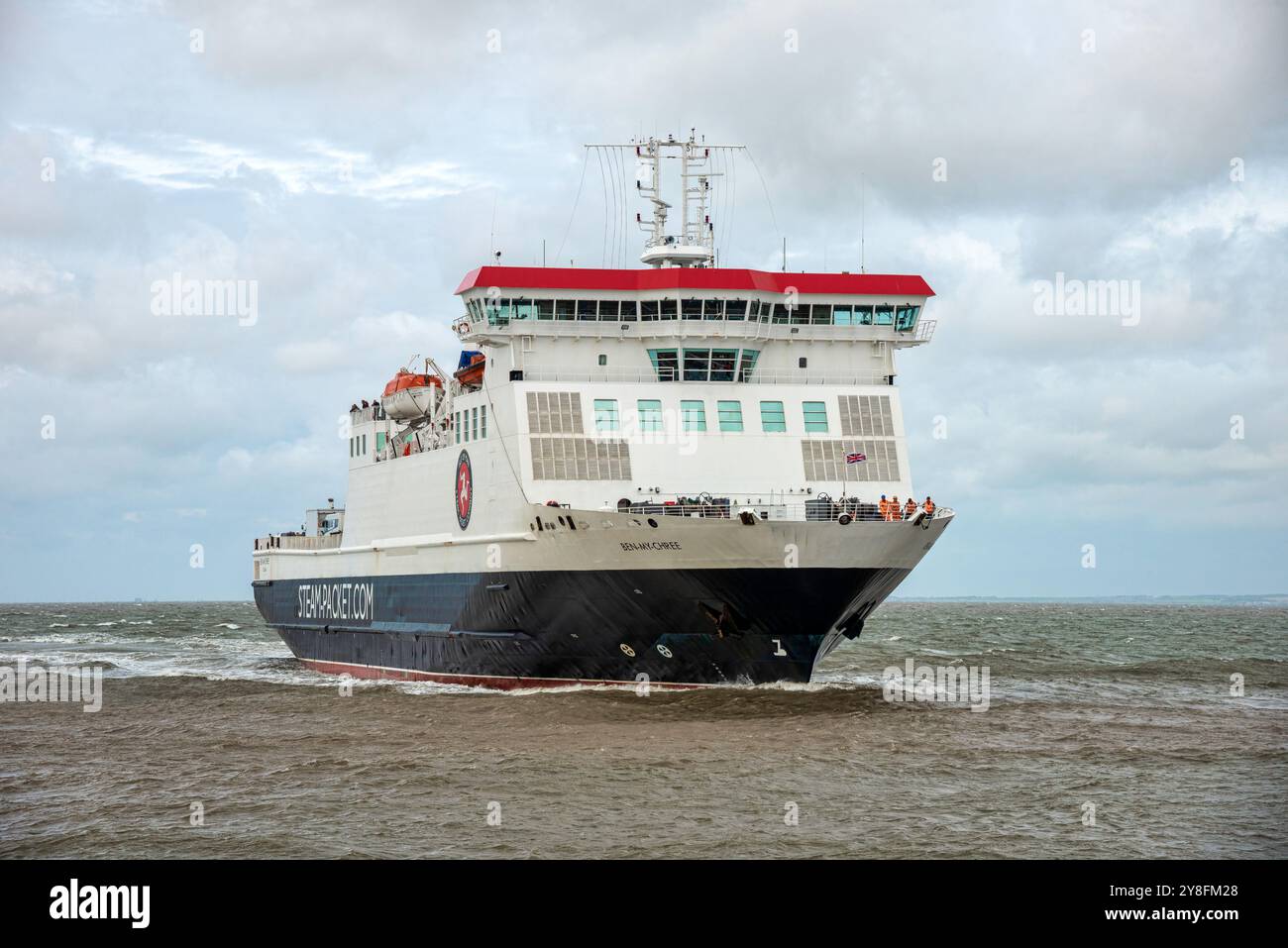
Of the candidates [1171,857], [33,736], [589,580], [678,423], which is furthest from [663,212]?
[1171,857]

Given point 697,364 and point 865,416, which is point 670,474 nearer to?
point 697,364

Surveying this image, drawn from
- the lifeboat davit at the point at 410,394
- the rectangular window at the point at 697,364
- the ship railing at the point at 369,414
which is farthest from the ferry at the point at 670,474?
the ship railing at the point at 369,414

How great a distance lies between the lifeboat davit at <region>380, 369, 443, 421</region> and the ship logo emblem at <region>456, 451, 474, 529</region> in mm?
5406

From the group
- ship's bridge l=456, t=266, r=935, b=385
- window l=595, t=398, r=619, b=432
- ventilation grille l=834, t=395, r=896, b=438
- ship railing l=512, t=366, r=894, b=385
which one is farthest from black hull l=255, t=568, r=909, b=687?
ship's bridge l=456, t=266, r=935, b=385

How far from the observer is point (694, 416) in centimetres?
3133

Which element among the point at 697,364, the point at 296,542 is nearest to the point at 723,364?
the point at 697,364

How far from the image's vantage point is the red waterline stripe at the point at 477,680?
3006cm

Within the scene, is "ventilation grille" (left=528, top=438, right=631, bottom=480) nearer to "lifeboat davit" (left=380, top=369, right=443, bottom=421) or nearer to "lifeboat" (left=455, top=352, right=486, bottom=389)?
"lifeboat" (left=455, top=352, right=486, bottom=389)

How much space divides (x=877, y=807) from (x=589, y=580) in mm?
11125

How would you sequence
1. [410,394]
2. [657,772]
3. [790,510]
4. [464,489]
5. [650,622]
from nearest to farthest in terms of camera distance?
[657,772]
[650,622]
[790,510]
[464,489]
[410,394]

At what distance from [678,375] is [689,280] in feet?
7.01

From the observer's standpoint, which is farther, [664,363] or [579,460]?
[664,363]
